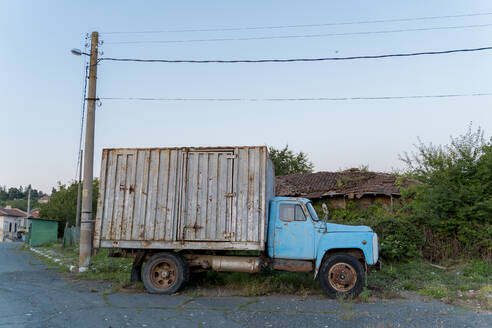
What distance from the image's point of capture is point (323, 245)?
904 centimetres

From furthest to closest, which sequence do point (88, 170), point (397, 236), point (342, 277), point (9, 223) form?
1. point (9, 223)
2. point (397, 236)
3. point (88, 170)
4. point (342, 277)

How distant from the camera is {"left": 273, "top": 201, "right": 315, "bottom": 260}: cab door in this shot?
9.13m

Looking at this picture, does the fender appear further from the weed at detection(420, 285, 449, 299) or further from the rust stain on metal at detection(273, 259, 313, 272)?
the weed at detection(420, 285, 449, 299)

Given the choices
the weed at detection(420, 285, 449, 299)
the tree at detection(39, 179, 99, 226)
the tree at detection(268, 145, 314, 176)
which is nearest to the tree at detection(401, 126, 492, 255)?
the weed at detection(420, 285, 449, 299)

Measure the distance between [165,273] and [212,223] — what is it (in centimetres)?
177

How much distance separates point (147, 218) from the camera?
9656 millimetres

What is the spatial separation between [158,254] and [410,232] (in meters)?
9.79

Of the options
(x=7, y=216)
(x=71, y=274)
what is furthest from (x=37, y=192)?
(x=71, y=274)

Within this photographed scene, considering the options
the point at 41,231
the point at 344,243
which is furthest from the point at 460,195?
the point at 41,231

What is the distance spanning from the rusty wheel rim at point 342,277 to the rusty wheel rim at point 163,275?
380cm

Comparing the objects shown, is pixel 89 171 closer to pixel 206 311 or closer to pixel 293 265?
pixel 206 311

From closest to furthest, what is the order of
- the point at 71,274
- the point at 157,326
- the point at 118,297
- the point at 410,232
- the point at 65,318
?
the point at 157,326
the point at 65,318
the point at 118,297
the point at 71,274
the point at 410,232

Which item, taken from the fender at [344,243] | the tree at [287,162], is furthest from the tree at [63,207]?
the fender at [344,243]

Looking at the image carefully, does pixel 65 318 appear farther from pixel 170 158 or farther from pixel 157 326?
pixel 170 158
